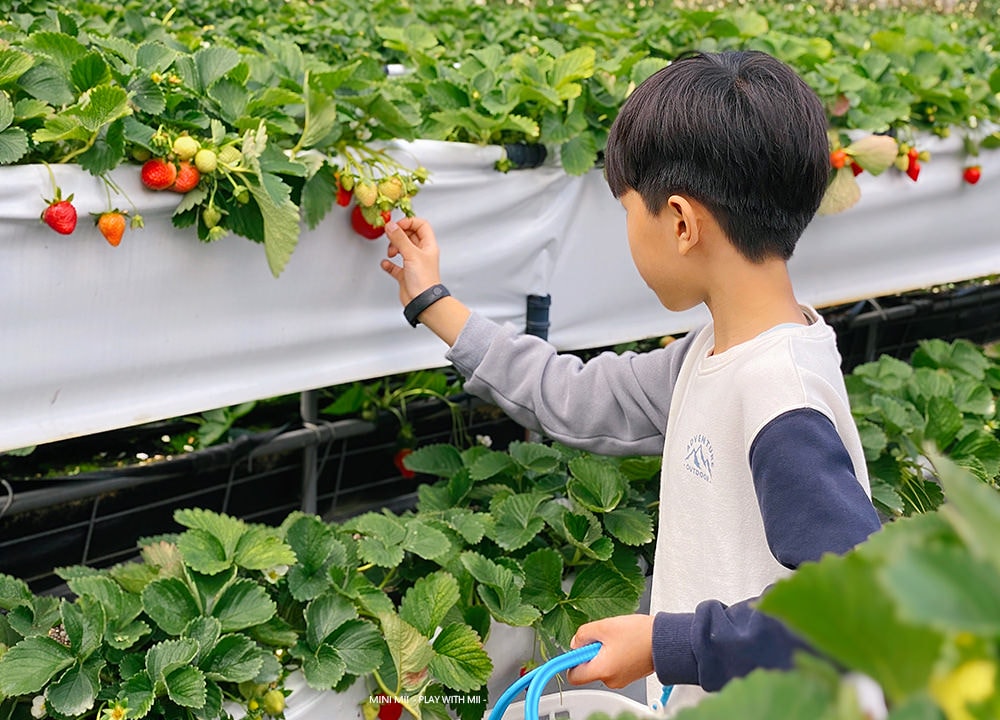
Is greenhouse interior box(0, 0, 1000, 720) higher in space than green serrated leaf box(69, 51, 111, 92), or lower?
lower

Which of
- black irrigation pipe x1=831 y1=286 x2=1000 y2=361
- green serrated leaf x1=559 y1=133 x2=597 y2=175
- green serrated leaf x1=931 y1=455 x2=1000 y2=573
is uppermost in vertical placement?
green serrated leaf x1=931 y1=455 x2=1000 y2=573

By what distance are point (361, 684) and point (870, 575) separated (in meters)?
1.19

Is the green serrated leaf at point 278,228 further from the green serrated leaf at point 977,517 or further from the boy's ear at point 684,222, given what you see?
the green serrated leaf at point 977,517

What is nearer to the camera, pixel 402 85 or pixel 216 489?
pixel 402 85

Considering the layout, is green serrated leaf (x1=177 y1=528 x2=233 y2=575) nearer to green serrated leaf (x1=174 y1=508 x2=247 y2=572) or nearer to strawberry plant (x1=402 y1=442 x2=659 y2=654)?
green serrated leaf (x1=174 y1=508 x2=247 y2=572)

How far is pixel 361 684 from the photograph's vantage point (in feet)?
4.88

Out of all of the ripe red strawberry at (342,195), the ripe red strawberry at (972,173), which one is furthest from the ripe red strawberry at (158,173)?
the ripe red strawberry at (972,173)

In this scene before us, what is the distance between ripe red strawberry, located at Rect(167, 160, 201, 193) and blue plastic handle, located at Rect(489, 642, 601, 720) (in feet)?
2.74

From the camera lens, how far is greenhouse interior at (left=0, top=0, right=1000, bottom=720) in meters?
1.08

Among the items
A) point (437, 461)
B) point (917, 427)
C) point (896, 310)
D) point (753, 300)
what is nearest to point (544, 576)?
point (437, 461)

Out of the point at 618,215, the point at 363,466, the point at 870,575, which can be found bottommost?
the point at 363,466

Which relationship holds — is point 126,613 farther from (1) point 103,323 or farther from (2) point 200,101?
(2) point 200,101

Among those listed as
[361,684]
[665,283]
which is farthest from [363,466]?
[665,283]

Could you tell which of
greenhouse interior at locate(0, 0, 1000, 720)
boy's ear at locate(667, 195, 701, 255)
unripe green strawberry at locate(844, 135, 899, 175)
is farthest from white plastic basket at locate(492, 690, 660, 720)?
unripe green strawberry at locate(844, 135, 899, 175)
